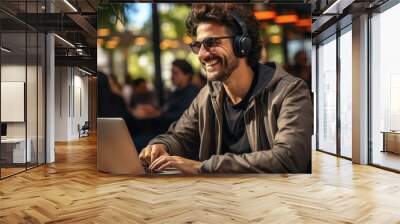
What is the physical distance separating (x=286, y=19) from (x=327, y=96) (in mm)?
5720

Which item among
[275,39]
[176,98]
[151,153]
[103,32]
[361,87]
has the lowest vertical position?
[151,153]

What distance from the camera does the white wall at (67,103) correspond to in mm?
16594

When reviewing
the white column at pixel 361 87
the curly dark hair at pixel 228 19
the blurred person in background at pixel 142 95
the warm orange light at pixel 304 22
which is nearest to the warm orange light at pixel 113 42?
the blurred person in background at pixel 142 95

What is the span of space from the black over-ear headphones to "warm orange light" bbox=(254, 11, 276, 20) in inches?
10.2

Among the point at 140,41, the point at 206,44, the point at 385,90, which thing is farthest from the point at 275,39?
the point at 385,90

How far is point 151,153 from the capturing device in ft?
20.3

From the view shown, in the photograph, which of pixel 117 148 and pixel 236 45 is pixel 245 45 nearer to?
pixel 236 45

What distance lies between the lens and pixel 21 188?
6000mm

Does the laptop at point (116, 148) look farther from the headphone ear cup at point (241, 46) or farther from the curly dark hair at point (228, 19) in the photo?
the headphone ear cup at point (241, 46)

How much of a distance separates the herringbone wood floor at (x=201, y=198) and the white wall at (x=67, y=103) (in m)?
9.35

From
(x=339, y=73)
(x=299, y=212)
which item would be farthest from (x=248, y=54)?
(x=339, y=73)

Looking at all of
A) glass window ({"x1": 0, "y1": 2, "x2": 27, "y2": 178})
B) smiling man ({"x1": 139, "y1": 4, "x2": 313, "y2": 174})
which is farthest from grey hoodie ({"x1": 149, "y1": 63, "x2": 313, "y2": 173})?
glass window ({"x1": 0, "y1": 2, "x2": 27, "y2": 178})

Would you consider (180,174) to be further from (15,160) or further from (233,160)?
(15,160)

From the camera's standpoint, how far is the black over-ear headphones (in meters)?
5.86
